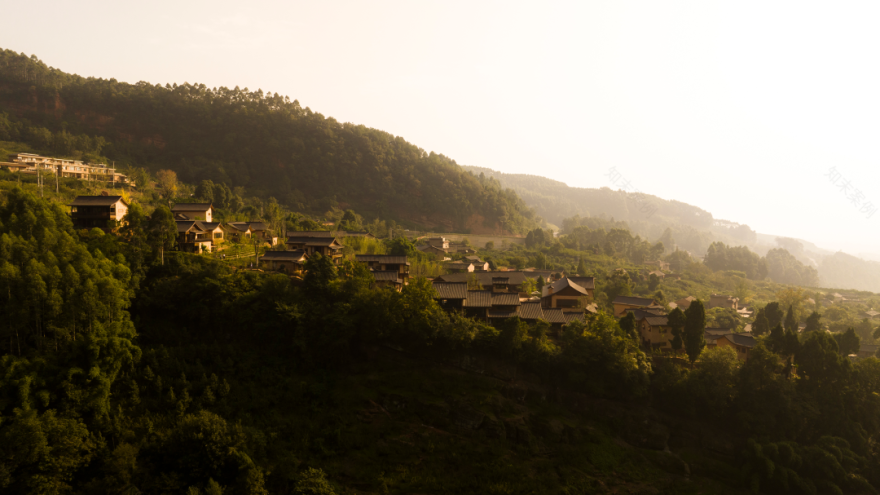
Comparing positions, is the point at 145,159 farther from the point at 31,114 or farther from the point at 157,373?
the point at 157,373

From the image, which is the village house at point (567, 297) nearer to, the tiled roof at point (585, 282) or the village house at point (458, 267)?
the tiled roof at point (585, 282)

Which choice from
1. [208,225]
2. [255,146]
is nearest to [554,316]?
[208,225]

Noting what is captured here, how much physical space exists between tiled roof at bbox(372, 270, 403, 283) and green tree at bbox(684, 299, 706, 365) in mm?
17877

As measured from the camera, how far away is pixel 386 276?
100 ft

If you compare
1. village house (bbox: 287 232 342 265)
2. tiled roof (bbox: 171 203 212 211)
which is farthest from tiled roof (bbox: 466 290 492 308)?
tiled roof (bbox: 171 203 212 211)

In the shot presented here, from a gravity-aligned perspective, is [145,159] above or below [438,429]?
above

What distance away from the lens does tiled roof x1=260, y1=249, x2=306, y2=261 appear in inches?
1168

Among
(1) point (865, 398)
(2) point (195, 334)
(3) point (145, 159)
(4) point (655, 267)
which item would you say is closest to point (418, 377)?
(2) point (195, 334)

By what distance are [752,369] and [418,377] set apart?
58.4ft

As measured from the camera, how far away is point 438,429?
73.2ft

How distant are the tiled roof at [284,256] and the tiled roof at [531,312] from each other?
1478cm

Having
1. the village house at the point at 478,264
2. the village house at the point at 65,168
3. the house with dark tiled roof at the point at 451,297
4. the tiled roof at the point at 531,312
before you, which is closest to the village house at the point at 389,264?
the house with dark tiled roof at the point at 451,297

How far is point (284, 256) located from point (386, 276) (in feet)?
22.5

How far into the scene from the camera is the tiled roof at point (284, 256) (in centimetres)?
2967
